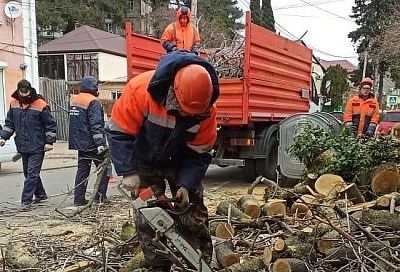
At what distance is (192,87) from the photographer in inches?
109

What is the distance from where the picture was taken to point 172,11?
35.0 metres

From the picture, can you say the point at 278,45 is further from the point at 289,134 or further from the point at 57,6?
the point at 57,6

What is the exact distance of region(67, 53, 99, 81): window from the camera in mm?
30844

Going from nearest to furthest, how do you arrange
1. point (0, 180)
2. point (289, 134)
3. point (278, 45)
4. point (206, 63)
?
point (206, 63) < point (289, 134) < point (278, 45) < point (0, 180)

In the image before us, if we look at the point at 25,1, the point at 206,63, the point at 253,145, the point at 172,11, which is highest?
the point at 172,11

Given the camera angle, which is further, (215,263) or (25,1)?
(25,1)

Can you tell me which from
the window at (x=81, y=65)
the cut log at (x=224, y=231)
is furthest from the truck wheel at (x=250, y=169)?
the window at (x=81, y=65)

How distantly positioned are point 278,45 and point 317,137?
2627 mm

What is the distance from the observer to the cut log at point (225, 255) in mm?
3660

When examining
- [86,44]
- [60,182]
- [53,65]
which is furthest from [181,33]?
[53,65]

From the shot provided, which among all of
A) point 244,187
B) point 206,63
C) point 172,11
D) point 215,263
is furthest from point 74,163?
point 172,11

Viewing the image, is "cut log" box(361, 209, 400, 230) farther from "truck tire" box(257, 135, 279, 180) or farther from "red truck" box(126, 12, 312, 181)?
"truck tire" box(257, 135, 279, 180)

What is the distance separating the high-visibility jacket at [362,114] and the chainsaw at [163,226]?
5.49 m

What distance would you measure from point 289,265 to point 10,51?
1674 centimetres
